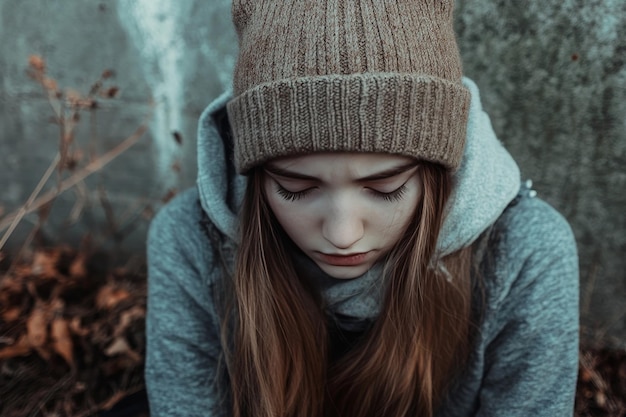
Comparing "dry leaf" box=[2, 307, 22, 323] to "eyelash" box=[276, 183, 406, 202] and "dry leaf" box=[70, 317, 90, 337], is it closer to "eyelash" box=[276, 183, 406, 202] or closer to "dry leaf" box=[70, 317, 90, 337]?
"dry leaf" box=[70, 317, 90, 337]

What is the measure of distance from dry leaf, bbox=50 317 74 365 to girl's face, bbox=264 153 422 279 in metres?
1.10

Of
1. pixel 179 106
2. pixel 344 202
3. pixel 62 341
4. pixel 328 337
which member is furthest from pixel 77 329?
pixel 344 202

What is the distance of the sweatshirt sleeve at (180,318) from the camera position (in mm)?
1647

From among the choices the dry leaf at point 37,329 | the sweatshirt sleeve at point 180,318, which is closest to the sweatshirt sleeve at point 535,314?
the sweatshirt sleeve at point 180,318

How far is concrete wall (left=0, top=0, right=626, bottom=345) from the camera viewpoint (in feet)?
5.80

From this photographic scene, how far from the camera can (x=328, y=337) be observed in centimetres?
162

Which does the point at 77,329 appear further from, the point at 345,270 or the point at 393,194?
the point at 393,194

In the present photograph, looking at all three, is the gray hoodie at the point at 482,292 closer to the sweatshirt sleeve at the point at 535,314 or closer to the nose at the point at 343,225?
the sweatshirt sleeve at the point at 535,314

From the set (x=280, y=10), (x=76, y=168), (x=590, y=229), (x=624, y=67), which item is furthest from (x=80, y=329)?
(x=624, y=67)

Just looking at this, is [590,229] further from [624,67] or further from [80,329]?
[80,329]

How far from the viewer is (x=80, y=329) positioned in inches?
83.0

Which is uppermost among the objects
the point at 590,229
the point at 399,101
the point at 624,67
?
the point at 624,67

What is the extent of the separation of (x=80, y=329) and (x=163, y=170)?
24.6 inches

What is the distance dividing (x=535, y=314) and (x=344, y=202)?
60 centimetres
